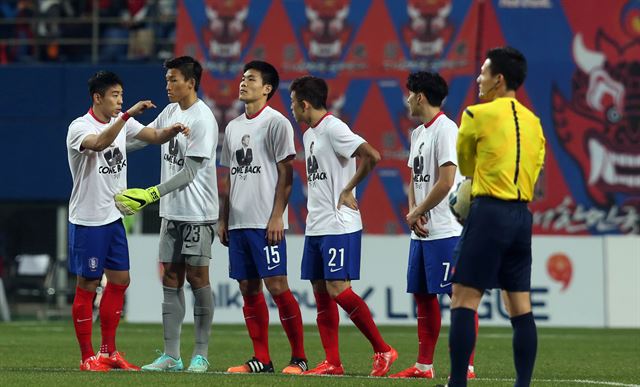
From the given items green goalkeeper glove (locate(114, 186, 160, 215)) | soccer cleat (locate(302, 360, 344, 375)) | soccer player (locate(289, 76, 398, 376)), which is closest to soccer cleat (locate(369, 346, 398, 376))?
soccer player (locate(289, 76, 398, 376))

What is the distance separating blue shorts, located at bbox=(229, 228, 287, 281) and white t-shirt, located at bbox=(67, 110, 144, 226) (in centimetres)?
90

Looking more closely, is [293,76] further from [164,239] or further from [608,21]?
[164,239]

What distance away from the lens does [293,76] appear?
23016 mm

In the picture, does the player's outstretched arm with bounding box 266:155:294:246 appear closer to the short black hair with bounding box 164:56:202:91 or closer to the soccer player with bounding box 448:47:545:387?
the short black hair with bounding box 164:56:202:91

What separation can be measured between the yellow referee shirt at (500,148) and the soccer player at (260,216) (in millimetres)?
2688

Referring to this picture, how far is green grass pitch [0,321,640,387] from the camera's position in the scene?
934 cm

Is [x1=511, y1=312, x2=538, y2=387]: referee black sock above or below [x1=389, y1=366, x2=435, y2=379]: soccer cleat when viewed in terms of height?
above

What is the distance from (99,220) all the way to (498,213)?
3.66 m

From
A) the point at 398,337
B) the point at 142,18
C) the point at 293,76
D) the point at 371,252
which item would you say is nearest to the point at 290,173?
the point at 398,337

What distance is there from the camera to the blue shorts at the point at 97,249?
408 inches

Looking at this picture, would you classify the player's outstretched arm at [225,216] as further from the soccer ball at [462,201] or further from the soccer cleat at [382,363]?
the soccer ball at [462,201]

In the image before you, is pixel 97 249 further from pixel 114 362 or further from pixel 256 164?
pixel 256 164

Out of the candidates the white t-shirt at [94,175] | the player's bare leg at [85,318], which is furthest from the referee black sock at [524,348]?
the white t-shirt at [94,175]

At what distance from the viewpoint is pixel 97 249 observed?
10.4 metres
